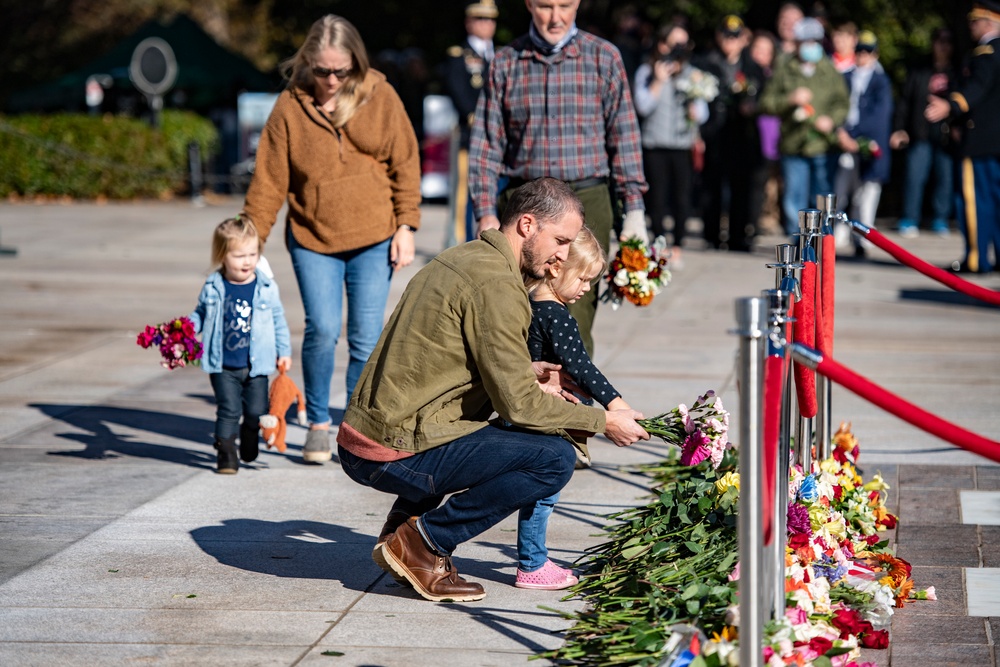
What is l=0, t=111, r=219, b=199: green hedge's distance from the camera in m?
20.6

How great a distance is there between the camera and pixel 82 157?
20.5 metres

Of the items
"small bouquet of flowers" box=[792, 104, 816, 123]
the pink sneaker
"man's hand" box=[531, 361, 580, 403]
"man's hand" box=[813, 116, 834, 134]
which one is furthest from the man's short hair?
"man's hand" box=[813, 116, 834, 134]

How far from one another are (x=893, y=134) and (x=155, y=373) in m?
10.1

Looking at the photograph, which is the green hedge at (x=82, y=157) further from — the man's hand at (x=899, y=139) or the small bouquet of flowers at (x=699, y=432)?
the small bouquet of flowers at (x=699, y=432)

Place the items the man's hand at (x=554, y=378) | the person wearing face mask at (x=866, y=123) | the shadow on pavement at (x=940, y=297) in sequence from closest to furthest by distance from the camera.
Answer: the man's hand at (x=554, y=378)
the shadow on pavement at (x=940, y=297)
the person wearing face mask at (x=866, y=123)

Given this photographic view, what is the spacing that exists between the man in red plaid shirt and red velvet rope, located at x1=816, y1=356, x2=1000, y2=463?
283 cm

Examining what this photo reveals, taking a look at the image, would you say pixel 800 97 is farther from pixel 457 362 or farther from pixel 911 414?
pixel 911 414

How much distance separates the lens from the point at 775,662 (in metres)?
3.58

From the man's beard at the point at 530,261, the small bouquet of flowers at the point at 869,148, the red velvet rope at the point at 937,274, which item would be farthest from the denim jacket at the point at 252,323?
the small bouquet of flowers at the point at 869,148

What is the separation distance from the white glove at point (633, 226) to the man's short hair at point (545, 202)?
1682 mm

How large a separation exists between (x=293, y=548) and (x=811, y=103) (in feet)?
34.1

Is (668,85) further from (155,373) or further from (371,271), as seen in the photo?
(371,271)

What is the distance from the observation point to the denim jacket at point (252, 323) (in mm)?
6133

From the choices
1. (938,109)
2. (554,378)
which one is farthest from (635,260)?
(938,109)
